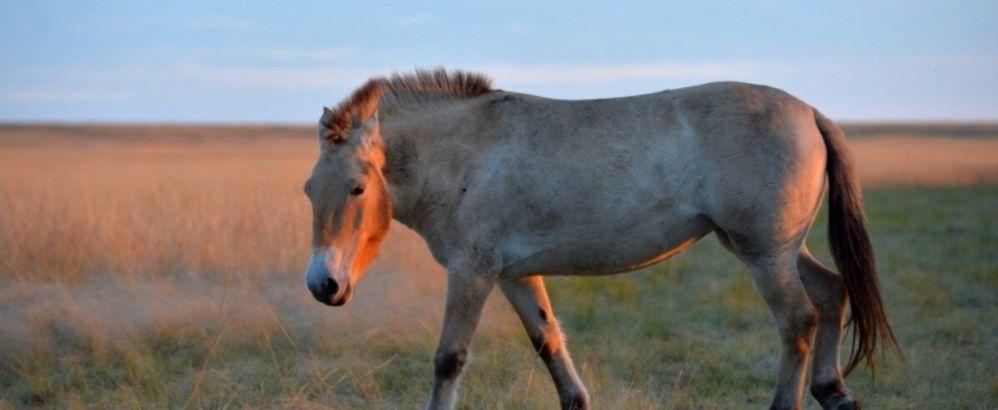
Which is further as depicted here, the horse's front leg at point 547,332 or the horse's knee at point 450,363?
the horse's front leg at point 547,332

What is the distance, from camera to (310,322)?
7.36 m

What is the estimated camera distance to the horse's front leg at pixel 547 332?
16.4ft

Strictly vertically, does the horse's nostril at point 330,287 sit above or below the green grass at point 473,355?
above

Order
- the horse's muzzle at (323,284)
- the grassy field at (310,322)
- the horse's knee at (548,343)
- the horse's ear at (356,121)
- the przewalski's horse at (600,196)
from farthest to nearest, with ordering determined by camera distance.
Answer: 1. the grassy field at (310,322)
2. the horse's knee at (548,343)
3. the horse's ear at (356,121)
4. the przewalski's horse at (600,196)
5. the horse's muzzle at (323,284)

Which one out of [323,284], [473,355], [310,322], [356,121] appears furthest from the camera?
[310,322]

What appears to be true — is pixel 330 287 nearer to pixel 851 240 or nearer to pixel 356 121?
pixel 356 121

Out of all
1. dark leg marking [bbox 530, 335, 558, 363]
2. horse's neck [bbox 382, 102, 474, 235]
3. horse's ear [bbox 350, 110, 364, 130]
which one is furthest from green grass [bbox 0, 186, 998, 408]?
horse's ear [bbox 350, 110, 364, 130]

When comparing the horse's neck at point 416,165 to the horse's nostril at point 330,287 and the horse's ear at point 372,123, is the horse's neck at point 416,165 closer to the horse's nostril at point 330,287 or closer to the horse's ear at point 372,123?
the horse's ear at point 372,123

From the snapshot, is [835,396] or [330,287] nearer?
[330,287]

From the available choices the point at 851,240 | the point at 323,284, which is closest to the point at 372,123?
the point at 323,284

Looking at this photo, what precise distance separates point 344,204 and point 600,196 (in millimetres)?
1203

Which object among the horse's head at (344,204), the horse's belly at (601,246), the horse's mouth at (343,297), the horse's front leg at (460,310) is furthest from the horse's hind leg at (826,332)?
the horse's mouth at (343,297)

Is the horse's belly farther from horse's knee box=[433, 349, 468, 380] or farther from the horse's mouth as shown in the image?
the horse's mouth

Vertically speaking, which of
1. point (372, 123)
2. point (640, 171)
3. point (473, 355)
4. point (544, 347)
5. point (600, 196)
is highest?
point (372, 123)
